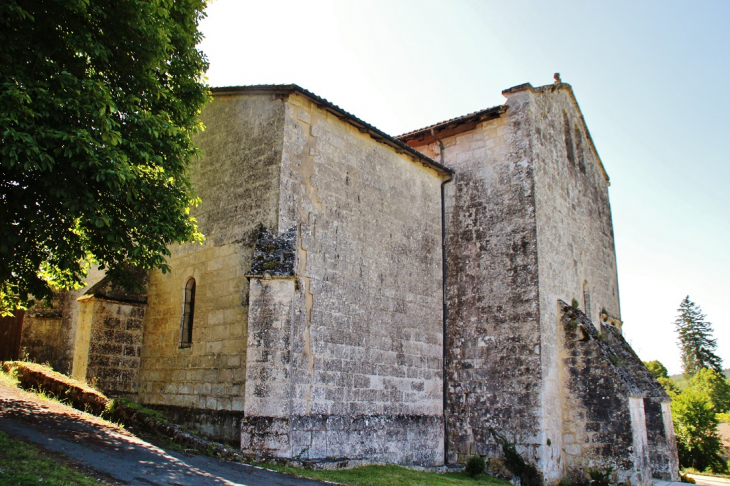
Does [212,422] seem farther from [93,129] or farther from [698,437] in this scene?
[698,437]

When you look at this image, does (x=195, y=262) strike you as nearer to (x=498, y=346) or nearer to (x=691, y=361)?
(x=498, y=346)

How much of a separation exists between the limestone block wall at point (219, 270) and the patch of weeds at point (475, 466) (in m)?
5.69

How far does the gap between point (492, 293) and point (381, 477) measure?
585cm

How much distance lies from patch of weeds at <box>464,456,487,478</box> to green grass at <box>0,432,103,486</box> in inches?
333

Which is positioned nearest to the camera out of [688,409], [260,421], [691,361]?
[260,421]

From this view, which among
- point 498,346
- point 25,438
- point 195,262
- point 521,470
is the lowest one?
point 521,470

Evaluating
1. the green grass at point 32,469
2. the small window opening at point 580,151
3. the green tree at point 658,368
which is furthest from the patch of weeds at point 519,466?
the green tree at point 658,368

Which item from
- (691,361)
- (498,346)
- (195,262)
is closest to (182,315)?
(195,262)

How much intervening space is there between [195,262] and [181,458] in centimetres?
447

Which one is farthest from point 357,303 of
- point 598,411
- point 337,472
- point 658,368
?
point 658,368

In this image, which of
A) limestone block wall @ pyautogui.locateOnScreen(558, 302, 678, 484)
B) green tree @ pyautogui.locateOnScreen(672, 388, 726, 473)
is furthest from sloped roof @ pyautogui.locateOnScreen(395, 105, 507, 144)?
green tree @ pyautogui.locateOnScreen(672, 388, 726, 473)

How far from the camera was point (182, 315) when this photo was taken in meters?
12.2

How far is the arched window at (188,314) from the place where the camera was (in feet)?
39.5

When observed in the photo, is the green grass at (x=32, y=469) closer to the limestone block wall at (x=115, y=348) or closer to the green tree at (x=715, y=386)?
the limestone block wall at (x=115, y=348)
